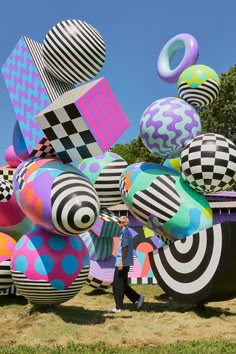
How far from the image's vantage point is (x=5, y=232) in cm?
663

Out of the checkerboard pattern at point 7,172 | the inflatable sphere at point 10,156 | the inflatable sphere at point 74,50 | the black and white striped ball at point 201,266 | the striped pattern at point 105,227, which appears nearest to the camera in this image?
the black and white striped ball at point 201,266

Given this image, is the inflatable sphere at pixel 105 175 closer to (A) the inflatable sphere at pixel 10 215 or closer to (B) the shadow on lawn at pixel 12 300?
(A) the inflatable sphere at pixel 10 215

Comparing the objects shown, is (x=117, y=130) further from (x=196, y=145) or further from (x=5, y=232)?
(x=5, y=232)

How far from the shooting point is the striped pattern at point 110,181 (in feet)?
21.1

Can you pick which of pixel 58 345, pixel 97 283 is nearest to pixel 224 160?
pixel 58 345

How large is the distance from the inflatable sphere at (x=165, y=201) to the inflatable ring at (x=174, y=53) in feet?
10.9

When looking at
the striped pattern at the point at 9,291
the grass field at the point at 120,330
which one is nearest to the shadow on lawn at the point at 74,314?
the grass field at the point at 120,330

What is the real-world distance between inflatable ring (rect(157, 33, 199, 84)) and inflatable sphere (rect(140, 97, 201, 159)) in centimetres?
264

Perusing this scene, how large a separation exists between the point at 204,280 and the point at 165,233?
0.86m

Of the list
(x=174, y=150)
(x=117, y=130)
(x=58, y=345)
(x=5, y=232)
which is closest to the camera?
(x=58, y=345)

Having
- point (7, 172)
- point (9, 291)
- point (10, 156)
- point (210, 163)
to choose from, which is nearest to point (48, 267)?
point (9, 291)

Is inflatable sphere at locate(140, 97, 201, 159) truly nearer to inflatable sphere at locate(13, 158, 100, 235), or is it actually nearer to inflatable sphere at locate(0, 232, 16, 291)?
inflatable sphere at locate(13, 158, 100, 235)

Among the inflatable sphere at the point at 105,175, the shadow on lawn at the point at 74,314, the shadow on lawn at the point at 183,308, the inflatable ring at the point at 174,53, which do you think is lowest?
the shadow on lawn at the point at 183,308

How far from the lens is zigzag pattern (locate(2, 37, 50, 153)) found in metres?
5.56
